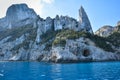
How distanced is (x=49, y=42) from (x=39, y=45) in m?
10.2

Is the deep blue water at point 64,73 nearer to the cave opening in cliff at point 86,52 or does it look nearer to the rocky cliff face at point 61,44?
the rocky cliff face at point 61,44

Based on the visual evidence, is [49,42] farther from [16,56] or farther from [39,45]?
[16,56]

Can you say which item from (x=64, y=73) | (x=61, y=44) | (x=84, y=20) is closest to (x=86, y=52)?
(x=61, y=44)

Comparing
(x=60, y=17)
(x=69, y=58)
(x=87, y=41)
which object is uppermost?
(x=60, y=17)

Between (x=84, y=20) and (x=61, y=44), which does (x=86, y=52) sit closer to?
(x=61, y=44)

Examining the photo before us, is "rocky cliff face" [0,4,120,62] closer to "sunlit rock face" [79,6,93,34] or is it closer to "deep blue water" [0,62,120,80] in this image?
"sunlit rock face" [79,6,93,34]

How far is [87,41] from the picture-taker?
127 meters

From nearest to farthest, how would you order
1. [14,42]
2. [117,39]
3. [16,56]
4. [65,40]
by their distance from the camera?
[65,40]
[117,39]
[16,56]
[14,42]

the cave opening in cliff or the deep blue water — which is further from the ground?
the cave opening in cliff

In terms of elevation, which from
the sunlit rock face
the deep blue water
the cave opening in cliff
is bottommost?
the deep blue water

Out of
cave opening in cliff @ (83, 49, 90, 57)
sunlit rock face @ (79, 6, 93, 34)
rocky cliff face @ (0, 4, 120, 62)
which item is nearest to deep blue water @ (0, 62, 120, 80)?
rocky cliff face @ (0, 4, 120, 62)

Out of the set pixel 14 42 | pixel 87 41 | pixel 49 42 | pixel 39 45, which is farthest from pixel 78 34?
pixel 14 42

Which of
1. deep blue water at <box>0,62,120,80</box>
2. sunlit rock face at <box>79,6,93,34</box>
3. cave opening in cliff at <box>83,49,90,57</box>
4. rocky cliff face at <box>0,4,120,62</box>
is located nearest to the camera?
deep blue water at <box>0,62,120,80</box>

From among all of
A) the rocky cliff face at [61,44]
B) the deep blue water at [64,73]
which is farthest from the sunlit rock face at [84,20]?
the deep blue water at [64,73]
